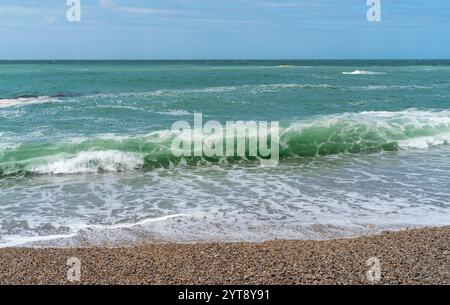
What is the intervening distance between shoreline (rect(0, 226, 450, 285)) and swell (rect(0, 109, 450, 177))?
564cm

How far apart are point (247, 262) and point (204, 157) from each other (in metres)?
7.25

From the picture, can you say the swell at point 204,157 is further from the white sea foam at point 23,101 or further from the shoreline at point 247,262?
the white sea foam at point 23,101

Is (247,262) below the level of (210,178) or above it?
below

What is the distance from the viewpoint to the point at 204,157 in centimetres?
1293

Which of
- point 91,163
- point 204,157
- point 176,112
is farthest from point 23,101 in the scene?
point 204,157

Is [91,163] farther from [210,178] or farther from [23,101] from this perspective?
[23,101]

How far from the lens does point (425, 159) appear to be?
1271 cm

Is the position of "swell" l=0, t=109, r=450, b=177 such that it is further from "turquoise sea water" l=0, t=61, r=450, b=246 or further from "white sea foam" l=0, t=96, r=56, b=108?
"white sea foam" l=0, t=96, r=56, b=108

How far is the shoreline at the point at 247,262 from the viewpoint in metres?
5.36

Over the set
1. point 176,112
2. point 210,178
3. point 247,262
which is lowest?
point 247,262

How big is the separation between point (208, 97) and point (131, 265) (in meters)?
20.7

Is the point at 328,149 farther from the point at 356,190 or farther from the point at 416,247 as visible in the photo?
the point at 416,247

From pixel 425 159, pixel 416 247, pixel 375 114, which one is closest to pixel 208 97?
pixel 375 114
